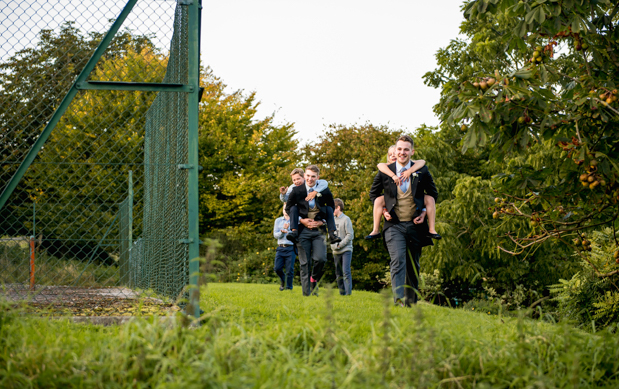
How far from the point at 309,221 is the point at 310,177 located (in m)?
0.65

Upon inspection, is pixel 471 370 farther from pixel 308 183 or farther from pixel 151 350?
pixel 308 183

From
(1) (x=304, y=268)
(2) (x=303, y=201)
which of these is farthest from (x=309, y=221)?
(1) (x=304, y=268)

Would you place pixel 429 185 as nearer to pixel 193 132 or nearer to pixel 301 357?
pixel 193 132

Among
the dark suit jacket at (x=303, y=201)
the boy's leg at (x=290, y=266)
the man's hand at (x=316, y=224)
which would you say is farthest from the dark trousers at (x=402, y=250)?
the boy's leg at (x=290, y=266)

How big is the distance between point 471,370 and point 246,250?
2240cm

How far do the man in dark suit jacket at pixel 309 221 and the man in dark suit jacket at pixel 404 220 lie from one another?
164 centimetres

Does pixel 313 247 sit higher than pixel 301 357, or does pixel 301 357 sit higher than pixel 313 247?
pixel 313 247

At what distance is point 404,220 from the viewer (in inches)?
240

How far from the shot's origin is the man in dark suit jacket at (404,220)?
19.8ft

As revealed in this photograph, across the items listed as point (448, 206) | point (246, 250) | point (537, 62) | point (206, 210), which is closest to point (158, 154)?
point (537, 62)

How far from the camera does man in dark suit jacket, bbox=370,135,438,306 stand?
19.8 ft

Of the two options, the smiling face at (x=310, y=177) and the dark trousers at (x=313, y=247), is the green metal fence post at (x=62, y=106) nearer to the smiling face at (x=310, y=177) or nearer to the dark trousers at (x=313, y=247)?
the smiling face at (x=310, y=177)

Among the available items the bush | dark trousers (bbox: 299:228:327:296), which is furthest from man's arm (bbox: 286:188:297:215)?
the bush

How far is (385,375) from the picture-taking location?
258 cm
